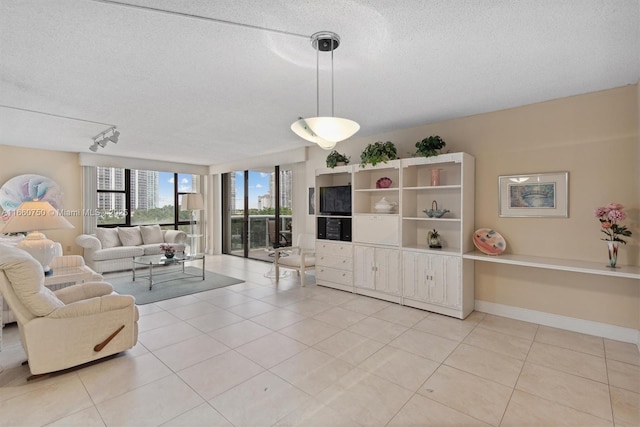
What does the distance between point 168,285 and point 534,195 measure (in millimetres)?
5541

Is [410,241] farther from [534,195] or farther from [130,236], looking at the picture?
[130,236]

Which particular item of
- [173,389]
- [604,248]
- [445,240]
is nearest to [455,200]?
[445,240]

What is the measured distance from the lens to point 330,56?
7.83ft

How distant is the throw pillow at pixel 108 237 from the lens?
639 centimetres

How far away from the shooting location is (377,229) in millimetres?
4477

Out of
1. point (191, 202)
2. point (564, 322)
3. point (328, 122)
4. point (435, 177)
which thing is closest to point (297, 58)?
point (328, 122)

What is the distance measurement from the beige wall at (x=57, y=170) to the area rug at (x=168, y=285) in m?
1.71

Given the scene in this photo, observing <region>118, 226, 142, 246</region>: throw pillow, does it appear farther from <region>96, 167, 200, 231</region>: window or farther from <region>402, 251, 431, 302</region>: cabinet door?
<region>402, 251, 431, 302</region>: cabinet door

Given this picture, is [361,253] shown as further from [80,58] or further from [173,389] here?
[80,58]

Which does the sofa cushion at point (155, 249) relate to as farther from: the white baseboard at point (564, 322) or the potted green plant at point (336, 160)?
the white baseboard at point (564, 322)

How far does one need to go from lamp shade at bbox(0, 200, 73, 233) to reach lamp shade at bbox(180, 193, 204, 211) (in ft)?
12.8

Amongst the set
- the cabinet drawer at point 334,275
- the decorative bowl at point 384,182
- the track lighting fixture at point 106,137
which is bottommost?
the cabinet drawer at point 334,275

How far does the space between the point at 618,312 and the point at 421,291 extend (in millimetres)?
1923

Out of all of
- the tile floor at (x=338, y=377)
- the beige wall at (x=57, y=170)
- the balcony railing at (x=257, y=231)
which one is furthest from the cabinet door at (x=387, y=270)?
the beige wall at (x=57, y=170)
